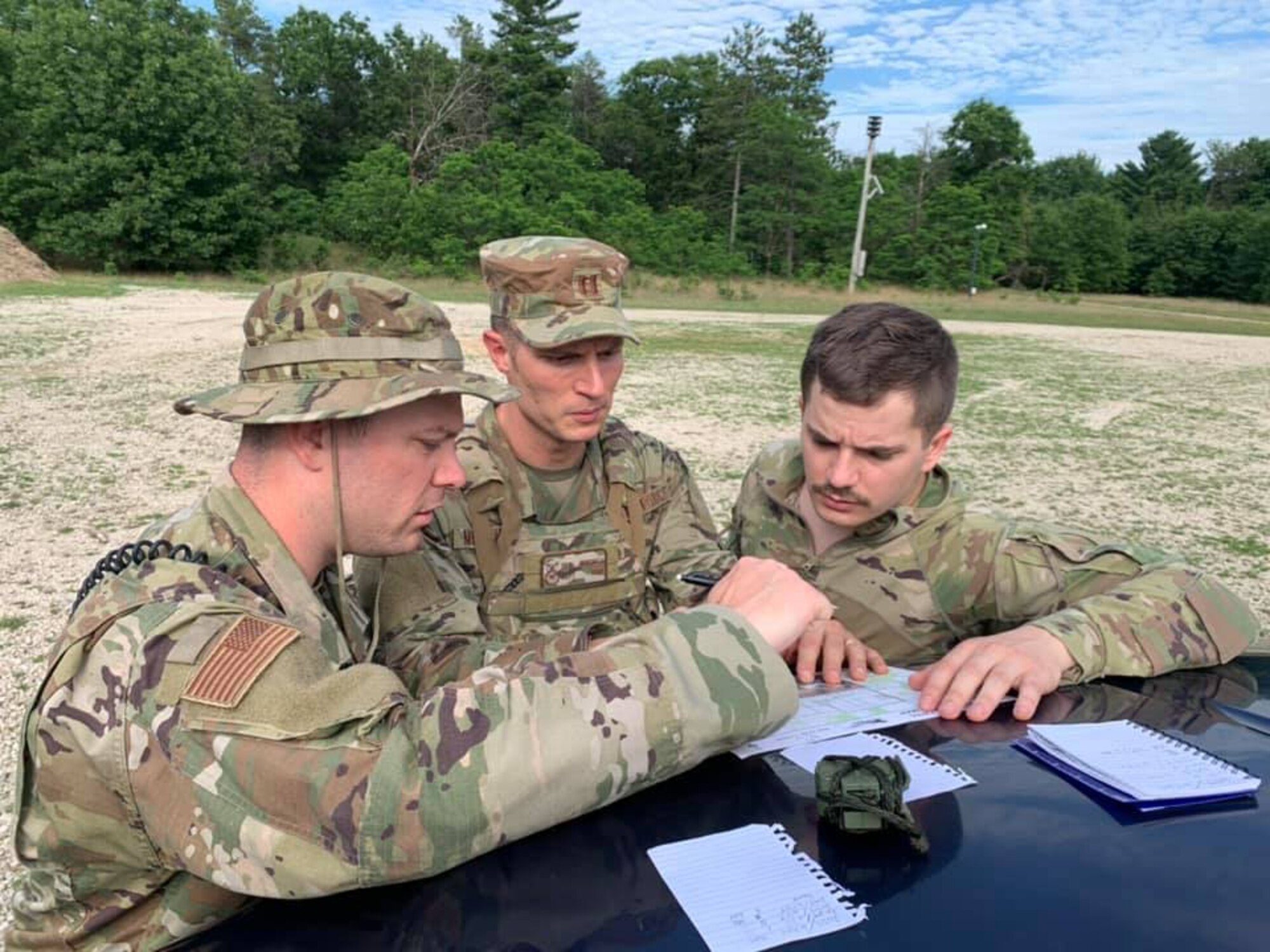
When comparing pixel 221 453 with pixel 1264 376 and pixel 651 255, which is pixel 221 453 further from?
pixel 651 255

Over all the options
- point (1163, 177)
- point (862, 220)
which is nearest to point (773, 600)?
point (862, 220)

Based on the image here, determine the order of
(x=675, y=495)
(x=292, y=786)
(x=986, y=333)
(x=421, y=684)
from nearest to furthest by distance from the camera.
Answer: (x=292, y=786), (x=421, y=684), (x=675, y=495), (x=986, y=333)

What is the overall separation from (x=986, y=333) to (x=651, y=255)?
68.6 ft

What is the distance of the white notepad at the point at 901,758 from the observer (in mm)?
1418

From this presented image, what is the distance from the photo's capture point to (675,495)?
9.92 feet

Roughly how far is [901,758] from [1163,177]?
88667 mm

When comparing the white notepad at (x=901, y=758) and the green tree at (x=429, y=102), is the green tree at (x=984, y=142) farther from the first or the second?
the white notepad at (x=901, y=758)

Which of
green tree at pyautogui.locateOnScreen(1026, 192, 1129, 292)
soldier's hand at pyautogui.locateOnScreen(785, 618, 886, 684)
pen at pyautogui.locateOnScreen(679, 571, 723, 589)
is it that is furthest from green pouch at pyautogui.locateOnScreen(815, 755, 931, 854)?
green tree at pyautogui.locateOnScreen(1026, 192, 1129, 292)

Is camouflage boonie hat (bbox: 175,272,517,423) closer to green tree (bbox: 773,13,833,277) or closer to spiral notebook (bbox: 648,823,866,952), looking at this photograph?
spiral notebook (bbox: 648,823,866,952)

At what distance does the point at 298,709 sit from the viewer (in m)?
1.17

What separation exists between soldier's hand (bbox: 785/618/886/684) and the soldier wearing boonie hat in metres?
0.68

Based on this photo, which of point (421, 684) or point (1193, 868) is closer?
point (1193, 868)

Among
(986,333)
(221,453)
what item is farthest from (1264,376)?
(221,453)

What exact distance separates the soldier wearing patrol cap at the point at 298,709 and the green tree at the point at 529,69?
49.0m
